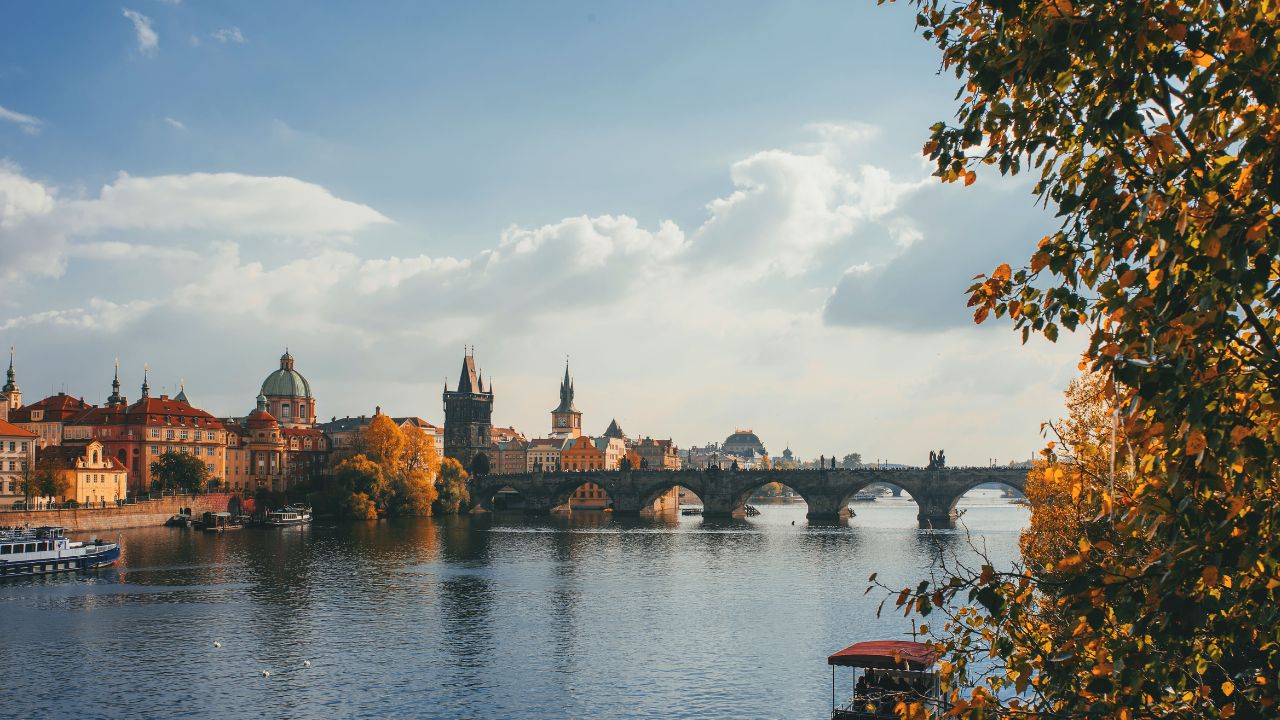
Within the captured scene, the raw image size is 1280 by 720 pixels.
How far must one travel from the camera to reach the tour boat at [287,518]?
112188 mm

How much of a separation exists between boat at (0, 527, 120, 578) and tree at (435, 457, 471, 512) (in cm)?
6617

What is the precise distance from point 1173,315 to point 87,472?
120522 mm

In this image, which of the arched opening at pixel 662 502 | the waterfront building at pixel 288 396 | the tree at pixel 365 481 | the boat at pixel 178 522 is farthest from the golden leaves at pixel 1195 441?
the waterfront building at pixel 288 396

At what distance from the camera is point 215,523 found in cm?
10594

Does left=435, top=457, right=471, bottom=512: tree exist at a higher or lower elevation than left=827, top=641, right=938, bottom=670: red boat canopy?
higher

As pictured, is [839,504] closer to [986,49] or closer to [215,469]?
[215,469]

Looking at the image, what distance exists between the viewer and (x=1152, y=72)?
21.6 feet

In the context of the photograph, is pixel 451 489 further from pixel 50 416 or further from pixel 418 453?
pixel 50 416

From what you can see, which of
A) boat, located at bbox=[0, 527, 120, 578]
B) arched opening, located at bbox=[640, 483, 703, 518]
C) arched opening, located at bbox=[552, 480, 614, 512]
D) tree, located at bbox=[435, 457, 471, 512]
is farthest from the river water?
arched opening, located at bbox=[552, 480, 614, 512]

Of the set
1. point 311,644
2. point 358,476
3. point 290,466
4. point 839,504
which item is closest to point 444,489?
point 358,476

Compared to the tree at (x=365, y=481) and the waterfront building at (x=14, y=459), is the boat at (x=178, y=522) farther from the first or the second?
the tree at (x=365, y=481)

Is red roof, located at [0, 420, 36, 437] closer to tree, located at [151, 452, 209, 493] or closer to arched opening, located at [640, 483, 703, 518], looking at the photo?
tree, located at [151, 452, 209, 493]

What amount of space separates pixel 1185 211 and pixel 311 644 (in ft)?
145

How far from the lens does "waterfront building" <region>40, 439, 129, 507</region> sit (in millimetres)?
107188
